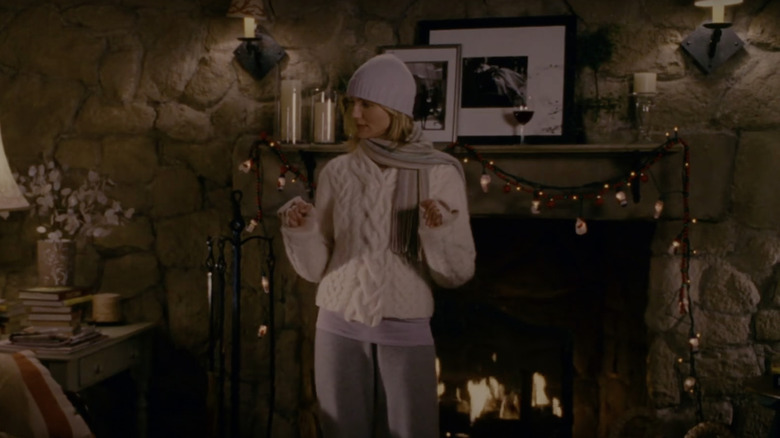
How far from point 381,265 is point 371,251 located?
43 mm

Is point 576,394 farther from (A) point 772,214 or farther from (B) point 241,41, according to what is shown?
(B) point 241,41

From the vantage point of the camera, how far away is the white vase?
2.79 m

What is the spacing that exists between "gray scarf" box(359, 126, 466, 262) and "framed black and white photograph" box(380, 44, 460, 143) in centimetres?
75

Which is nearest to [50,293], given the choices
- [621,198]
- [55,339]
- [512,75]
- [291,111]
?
[55,339]

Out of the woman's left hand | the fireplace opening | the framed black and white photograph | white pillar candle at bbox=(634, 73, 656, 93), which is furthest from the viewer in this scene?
the fireplace opening

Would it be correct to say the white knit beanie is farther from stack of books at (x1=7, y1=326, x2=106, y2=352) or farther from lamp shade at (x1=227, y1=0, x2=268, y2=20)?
stack of books at (x1=7, y1=326, x2=106, y2=352)

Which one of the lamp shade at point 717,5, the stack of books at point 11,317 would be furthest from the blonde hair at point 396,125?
the stack of books at point 11,317

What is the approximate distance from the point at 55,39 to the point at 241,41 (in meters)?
0.76

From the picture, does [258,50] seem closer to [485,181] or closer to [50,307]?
[485,181]

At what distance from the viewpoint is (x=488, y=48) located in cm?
271

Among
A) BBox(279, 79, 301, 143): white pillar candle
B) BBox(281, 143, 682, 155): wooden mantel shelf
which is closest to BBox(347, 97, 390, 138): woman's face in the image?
BBox(281, 143, 682, 155): wooden mantel shelf

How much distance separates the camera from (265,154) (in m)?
2.78

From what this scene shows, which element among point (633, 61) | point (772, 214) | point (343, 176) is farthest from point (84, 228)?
point (772, 214)

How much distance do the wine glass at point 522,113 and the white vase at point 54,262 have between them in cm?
167
